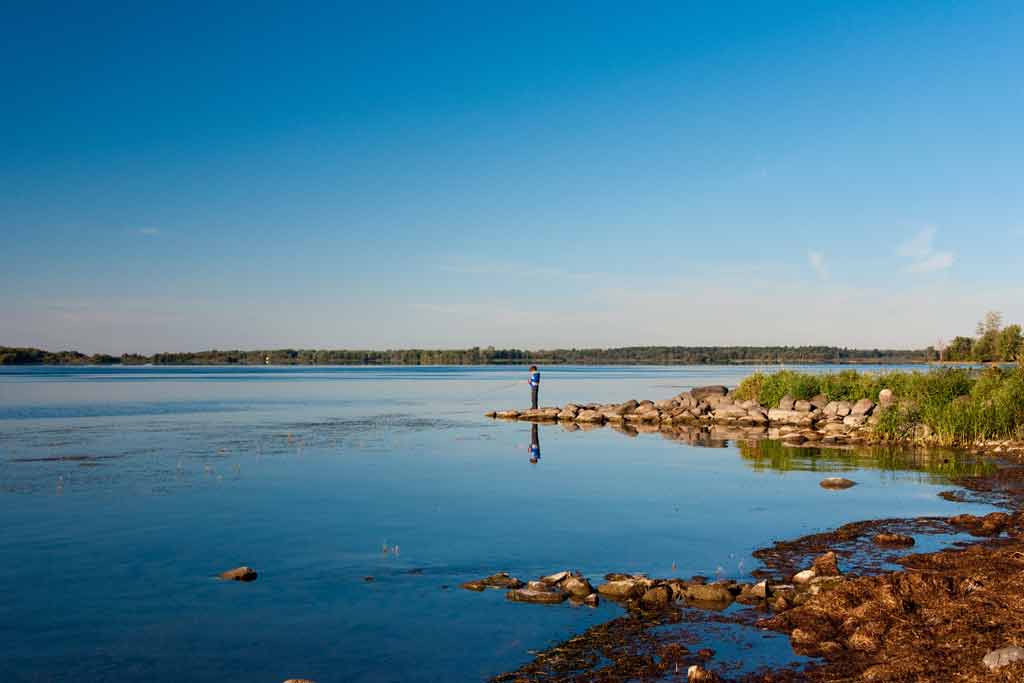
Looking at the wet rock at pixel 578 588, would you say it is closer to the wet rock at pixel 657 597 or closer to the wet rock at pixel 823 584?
the wet rock at pixel 657 597

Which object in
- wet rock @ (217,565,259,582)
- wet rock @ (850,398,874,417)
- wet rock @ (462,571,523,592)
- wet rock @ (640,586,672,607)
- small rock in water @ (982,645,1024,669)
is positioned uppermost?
wet rock @ (850,398,874,417)

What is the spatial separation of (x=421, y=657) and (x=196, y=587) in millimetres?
4054

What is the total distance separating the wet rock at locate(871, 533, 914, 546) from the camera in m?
12.9

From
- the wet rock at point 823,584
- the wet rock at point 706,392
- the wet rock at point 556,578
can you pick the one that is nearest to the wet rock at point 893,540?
the wet rock at point 823,584

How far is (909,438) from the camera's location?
28.9 meters

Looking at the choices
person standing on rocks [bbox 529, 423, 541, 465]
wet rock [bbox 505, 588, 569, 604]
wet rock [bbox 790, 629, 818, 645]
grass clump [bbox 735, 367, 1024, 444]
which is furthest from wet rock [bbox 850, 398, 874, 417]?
wet rock [bbox 790, 629, 818, 645]

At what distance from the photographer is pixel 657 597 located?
1011cm

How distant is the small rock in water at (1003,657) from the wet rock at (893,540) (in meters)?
5.91

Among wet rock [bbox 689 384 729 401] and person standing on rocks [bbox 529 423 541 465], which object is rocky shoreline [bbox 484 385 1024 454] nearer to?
wet rock [bbox 689 384 729 401]

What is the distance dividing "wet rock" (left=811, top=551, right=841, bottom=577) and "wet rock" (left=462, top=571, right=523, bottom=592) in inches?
157

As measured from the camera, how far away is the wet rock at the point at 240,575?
11.3 m

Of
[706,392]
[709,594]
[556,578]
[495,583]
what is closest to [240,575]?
[495,583]

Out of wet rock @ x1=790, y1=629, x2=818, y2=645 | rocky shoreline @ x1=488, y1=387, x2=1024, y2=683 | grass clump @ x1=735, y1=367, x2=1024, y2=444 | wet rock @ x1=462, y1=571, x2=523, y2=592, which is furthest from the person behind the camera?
grass clump @ x1=735, y1=367, x2=1024, y2=444

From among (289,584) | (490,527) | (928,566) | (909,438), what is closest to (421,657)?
(289,584)
